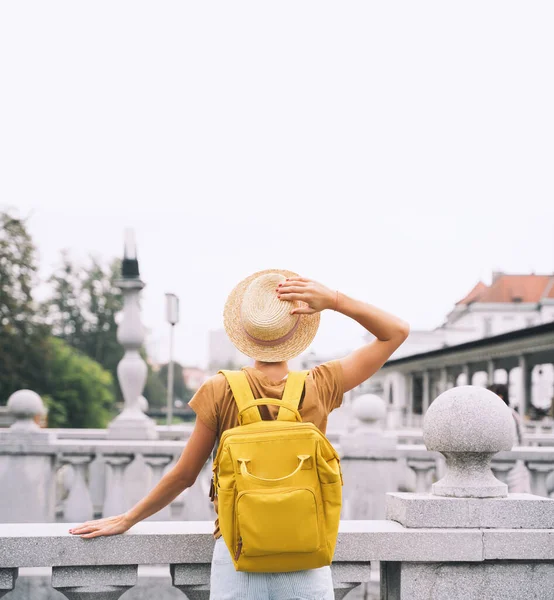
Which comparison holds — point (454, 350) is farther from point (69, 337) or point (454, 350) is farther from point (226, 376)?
point (69, 337)

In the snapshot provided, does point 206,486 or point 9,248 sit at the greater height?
point 9,248

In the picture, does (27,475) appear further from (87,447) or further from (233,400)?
(233,400)

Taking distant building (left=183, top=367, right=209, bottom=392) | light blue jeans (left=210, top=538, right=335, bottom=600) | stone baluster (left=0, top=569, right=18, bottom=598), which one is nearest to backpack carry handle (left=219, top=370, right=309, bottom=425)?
light blue jeans (left=210, top=538, right=335, bottom=600)

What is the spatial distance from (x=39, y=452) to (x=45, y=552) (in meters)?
4.31

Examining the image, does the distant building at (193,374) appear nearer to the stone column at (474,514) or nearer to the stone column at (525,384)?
the stone column at (525,384)

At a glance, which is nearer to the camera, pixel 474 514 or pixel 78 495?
pixel 474 514

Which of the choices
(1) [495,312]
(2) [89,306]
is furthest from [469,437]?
(1) [495,312]

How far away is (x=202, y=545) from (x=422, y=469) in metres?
4.56

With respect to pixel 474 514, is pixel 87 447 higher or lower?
lower

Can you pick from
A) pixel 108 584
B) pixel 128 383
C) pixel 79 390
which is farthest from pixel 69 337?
pixel 108 584

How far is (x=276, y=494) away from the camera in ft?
7.27

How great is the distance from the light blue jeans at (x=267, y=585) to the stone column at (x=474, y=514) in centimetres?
94

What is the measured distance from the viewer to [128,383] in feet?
28.0

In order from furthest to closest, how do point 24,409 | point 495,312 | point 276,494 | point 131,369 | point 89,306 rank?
1. point 495,312
2. point 89,306
3. point 131,369
4. point 24,409
5. point 276,494
